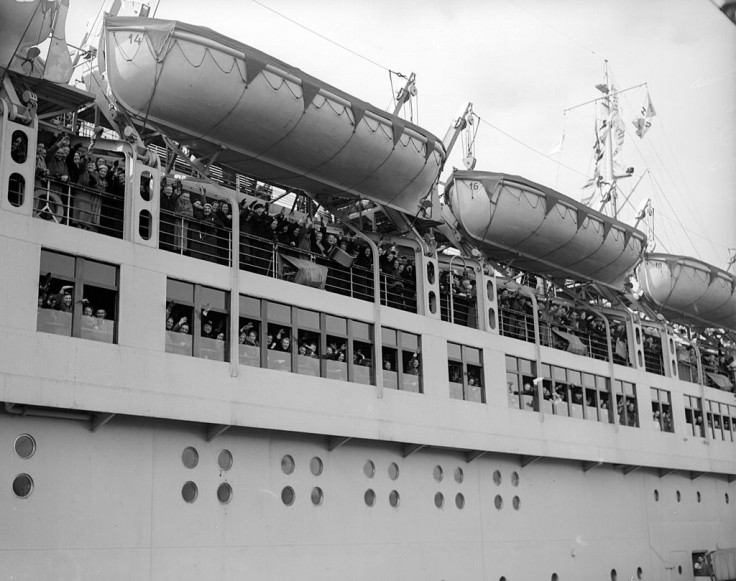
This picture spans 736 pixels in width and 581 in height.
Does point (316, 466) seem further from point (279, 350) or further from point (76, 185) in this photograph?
point (76, 185)

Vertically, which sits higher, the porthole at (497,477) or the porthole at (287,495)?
the porthole at (497,477)

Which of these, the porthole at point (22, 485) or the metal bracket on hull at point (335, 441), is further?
the metal bracket on hull at point (335, 441)

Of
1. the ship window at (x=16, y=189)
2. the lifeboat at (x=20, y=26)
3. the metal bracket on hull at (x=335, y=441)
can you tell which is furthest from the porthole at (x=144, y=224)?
the metal bracket on hull at (x=335, y=441)

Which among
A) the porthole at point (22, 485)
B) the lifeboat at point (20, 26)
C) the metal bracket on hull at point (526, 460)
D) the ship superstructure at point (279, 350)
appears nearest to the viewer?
the porthole at point (22, 485)

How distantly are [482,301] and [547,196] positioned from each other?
3.58 m

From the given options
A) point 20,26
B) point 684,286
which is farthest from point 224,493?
point 684,286

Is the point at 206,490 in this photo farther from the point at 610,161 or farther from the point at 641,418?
the point at 610,161

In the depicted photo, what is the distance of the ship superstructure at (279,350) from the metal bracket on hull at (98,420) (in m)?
0.05

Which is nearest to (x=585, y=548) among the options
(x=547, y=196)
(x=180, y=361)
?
(x=547, y=196)

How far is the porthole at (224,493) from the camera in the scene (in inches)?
673

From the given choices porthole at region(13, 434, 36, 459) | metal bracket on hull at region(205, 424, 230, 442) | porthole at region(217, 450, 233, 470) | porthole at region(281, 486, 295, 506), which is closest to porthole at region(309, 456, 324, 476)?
porthole at region(281, 486, 295, 506)

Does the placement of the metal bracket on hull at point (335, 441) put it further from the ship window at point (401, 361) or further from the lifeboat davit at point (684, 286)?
the lifeboat davit at point (684, 286)

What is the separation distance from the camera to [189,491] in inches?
654

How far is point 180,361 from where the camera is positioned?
54.5ft
